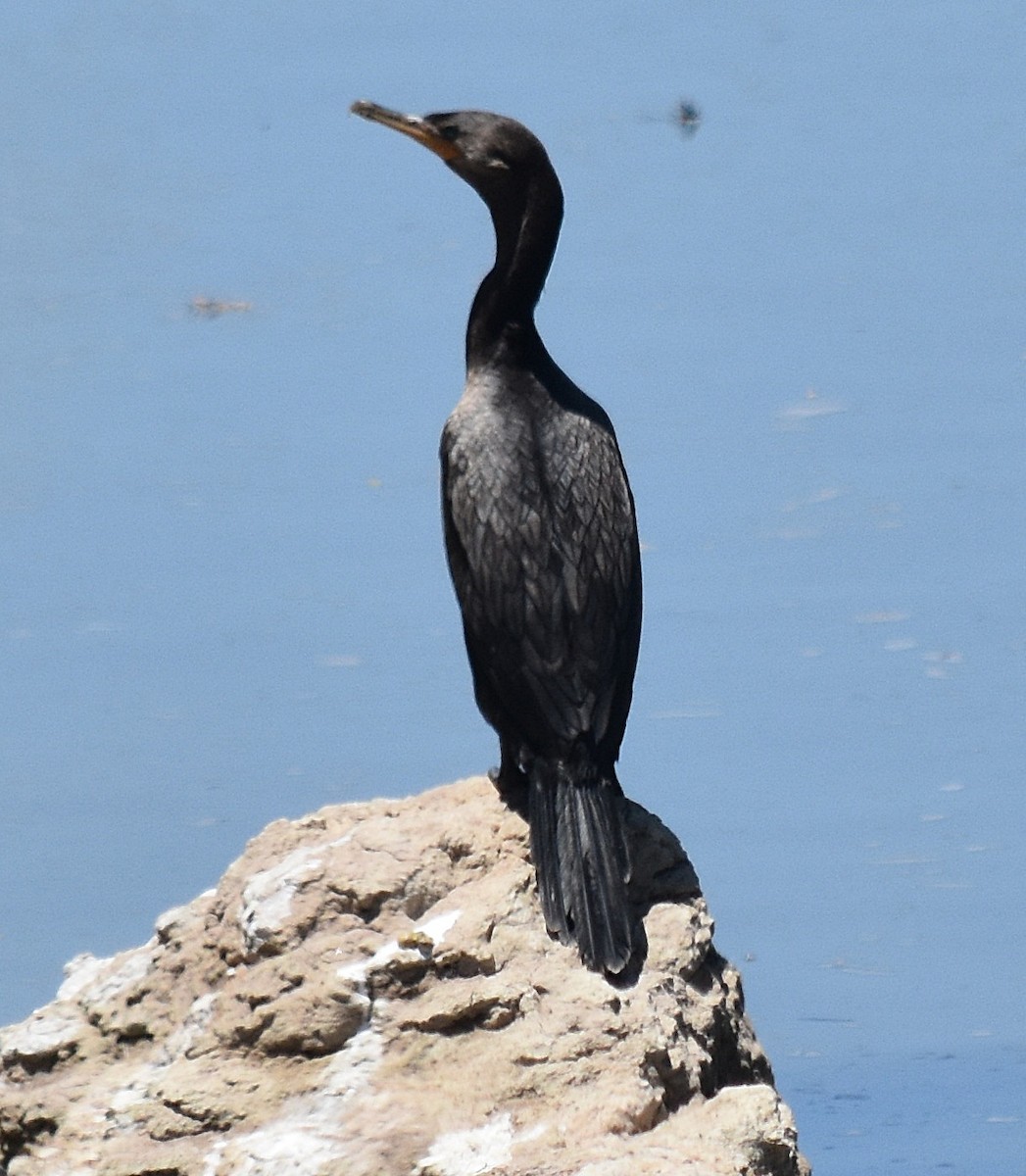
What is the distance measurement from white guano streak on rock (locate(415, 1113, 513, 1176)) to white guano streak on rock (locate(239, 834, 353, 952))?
0.64 metres

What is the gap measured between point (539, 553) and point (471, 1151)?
1420 mm

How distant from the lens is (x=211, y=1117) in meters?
3.83

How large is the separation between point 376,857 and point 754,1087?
908 mm

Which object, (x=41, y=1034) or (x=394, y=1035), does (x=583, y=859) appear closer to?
(x=394, y=1035)

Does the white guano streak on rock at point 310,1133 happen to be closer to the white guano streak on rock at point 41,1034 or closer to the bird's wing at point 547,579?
the white guano streak on rock at point 41,1034

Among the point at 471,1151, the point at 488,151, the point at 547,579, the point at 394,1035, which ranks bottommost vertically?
the point at 471,1151

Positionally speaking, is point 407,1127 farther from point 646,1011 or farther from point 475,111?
point 475,111

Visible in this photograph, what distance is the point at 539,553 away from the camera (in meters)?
4.61

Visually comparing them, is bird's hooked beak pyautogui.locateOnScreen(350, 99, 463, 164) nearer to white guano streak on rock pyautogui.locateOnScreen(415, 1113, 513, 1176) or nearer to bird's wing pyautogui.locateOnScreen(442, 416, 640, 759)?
bird's wing pyautogui.locateOnScreen(442, 416, 640, 759)

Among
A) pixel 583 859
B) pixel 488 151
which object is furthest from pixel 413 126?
pixel 583 859

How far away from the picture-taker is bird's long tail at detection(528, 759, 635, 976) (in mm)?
3971

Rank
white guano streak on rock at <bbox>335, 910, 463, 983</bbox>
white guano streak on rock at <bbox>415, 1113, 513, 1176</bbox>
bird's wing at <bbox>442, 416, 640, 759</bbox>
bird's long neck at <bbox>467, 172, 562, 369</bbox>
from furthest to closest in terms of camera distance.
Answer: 1. bird's long neck at <bbox>467, 172, 562, 369</bbox>
2. bird's wing at <bbox>442, 416, 640, 759</bbox>
3. white guano streak on rock at <bbox>335, 910, 463, 983</bbox>
4. white guano streak on rock at <bbox>415, 1113, 513, 1176</bbox>

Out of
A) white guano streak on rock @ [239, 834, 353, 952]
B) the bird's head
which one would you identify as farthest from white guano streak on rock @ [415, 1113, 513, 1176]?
the bird's head

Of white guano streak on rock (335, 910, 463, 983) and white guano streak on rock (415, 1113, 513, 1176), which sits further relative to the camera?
white guano streak on rock (335, 910, 463, 983)
